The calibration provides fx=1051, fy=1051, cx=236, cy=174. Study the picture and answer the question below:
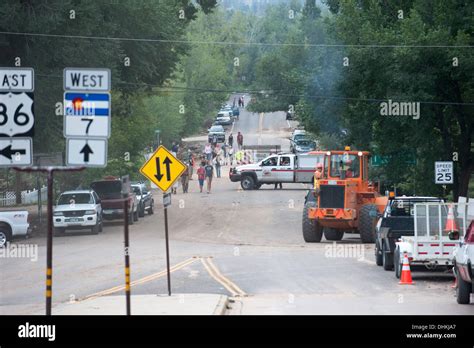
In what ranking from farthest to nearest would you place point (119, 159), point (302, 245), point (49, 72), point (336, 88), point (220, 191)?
point (220, 191) < point (119, 159) < point (336, 88) < point (49, 72) < point (302, 245)

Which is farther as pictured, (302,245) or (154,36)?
(154,36)

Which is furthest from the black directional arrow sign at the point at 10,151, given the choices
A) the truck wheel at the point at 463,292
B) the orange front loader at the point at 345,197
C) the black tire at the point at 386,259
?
the orange front loader at the point at 345,197

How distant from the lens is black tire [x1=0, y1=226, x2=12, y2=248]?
121 ft

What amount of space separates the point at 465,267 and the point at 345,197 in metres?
15.9

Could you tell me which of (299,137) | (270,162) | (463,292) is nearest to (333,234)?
(463,292)

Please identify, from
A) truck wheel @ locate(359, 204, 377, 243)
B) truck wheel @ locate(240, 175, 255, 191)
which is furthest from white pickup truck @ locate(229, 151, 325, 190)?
truck wheel @ locate(359, 204, 377, 243)

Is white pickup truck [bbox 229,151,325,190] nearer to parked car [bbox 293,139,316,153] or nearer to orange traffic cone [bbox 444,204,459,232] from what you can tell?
parked car [bbox 293,139,316,153]

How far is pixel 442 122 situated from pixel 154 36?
13.8m

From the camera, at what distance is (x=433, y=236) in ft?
79.4

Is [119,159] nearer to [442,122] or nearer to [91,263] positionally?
[442,122]

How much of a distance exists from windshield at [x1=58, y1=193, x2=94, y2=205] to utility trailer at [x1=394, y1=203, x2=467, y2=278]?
19.4m

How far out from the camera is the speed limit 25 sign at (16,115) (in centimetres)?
1261

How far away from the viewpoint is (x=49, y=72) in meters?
40.4

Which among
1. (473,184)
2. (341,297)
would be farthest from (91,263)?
(473,184)
